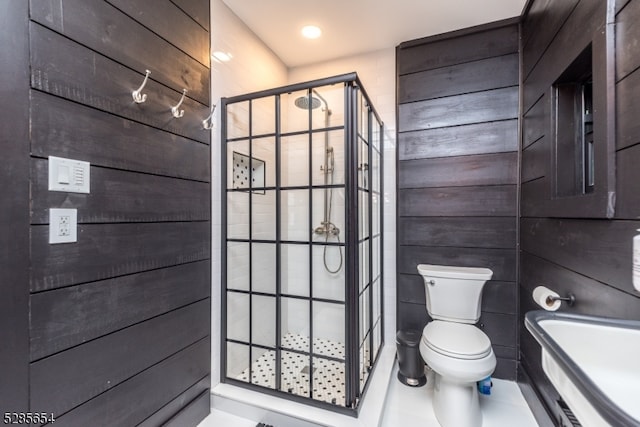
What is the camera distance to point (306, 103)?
1.72 meters

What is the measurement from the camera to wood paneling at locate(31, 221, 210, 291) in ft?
3.23

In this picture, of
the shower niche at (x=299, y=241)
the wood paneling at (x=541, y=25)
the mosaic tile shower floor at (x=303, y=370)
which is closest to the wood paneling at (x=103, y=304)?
the shower niche at (x=299, y=241)

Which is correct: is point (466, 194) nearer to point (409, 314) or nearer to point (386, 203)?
point (386, 203)

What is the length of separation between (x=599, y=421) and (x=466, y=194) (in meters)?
1.74

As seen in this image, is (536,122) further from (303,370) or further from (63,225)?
(63,225)

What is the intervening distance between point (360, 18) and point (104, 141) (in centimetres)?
180

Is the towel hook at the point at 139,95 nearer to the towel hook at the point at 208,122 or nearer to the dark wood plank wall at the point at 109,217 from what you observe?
the dark wood plank wall at the point at 109,217

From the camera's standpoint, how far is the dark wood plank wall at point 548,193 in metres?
0.94

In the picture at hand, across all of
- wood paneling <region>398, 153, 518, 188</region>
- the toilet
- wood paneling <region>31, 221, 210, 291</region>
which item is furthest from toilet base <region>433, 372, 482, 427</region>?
wood paneling <region>31, 221, 210, 291</region>

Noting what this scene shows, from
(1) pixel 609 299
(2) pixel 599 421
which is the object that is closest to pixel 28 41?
(2) pixel 599 421

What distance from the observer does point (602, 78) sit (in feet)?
3.45

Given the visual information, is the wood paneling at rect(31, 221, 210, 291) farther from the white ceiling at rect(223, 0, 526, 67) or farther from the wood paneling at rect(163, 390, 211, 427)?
the white ceiling at rect(223, 0, 526, 67)

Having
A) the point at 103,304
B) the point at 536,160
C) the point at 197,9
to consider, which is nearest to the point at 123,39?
the point at 197,9

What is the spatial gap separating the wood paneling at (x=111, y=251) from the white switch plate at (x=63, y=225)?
0.7 inches
